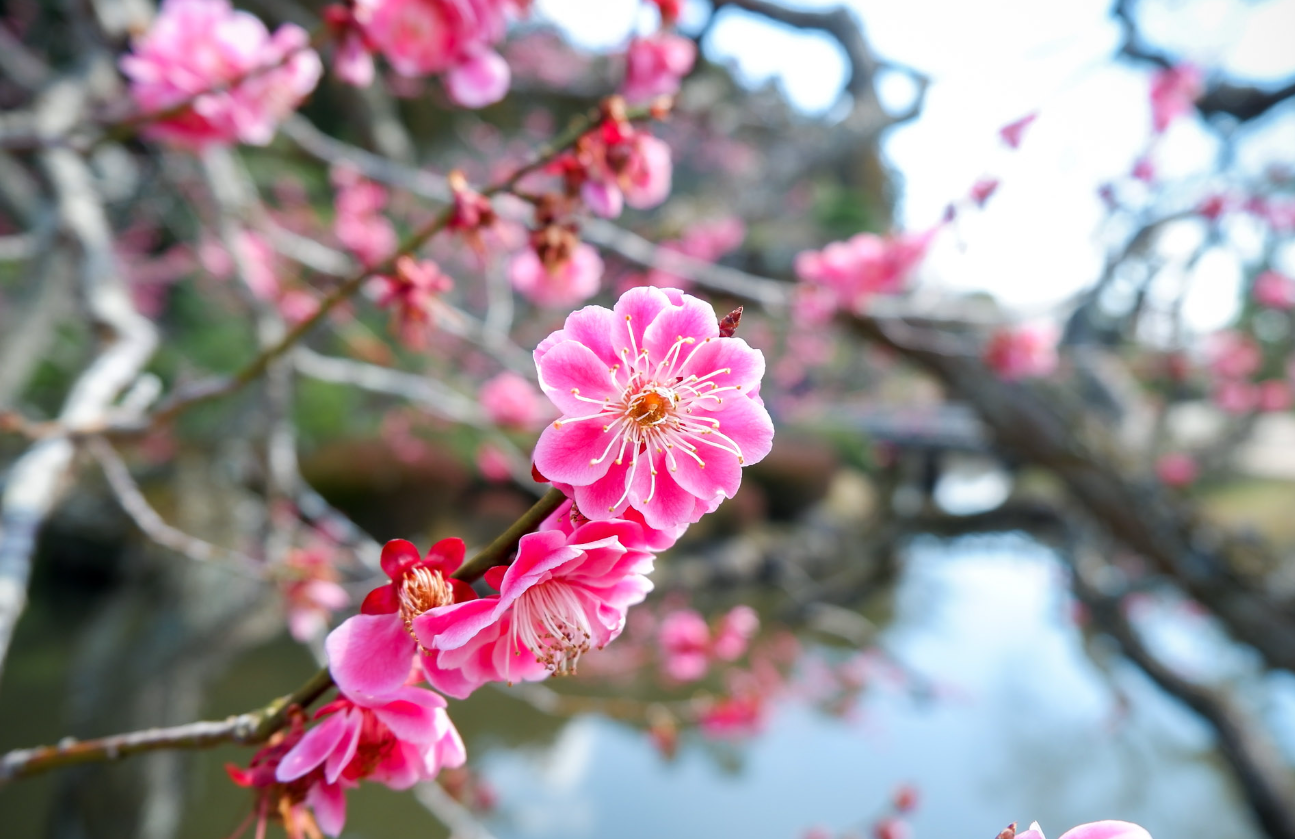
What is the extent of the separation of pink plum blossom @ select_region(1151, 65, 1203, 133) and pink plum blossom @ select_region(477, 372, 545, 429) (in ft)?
7.24

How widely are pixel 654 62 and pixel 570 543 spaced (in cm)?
84

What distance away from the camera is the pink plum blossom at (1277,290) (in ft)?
11.8

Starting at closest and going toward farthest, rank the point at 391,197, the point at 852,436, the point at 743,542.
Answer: the point at 391,197 → the point at 743,542 → the point at 852,436

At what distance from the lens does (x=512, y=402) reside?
1.82 m

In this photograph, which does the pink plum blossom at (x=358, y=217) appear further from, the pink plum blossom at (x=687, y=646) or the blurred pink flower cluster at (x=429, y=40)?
the pink plum blossom at (x=687, y=646)

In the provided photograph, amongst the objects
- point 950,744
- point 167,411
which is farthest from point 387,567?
point 950,744

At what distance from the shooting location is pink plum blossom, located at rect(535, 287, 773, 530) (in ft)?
1.07

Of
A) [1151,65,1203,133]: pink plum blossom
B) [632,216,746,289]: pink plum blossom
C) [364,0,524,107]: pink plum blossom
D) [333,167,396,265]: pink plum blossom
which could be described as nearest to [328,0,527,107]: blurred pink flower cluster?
[364,0,524,107]: pink plum blossom

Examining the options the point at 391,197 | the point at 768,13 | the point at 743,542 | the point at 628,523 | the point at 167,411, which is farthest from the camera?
the point at 743,542

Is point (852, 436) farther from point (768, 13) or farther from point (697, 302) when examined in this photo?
point (697, 302)

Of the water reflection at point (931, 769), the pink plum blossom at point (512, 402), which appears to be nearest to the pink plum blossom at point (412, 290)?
the pink plum blossom at point (512, 402)

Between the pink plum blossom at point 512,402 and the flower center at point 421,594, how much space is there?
135 centimetres

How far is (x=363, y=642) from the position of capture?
34 centimetres

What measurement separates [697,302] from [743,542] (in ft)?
18.8
